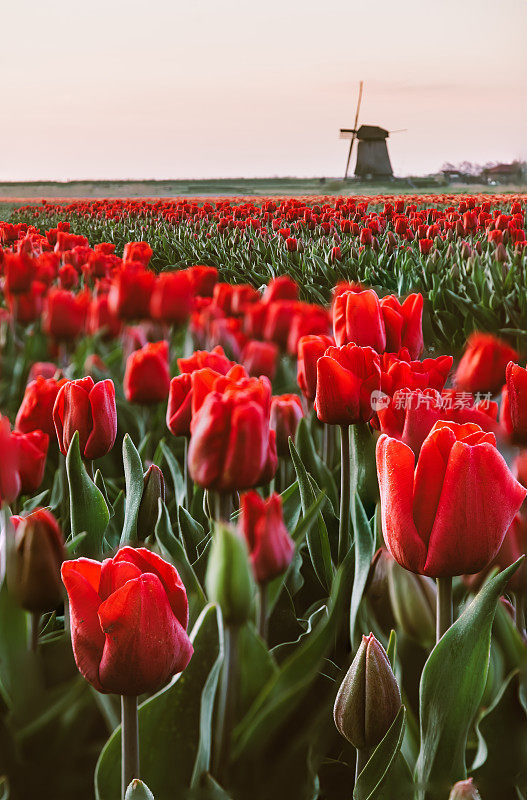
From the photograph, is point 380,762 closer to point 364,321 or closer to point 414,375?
point 414,375

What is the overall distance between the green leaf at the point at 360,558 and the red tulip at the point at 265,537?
0.10 meters

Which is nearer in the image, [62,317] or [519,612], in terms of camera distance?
A: [519,612]

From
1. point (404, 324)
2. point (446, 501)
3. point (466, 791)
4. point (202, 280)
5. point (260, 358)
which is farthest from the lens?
point (202, 280)

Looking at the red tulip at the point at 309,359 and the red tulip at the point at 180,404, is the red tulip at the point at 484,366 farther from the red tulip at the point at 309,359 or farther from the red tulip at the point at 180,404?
the red tulip at the point at 180,404

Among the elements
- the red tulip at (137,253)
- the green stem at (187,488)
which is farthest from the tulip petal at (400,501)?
the red tulip at (137,253)

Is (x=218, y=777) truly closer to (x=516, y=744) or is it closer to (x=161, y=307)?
(x=516, y=744)

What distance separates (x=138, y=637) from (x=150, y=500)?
403 millimetres

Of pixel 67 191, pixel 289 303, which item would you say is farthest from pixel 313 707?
pixel 67 191

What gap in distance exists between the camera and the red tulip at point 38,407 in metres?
1.00

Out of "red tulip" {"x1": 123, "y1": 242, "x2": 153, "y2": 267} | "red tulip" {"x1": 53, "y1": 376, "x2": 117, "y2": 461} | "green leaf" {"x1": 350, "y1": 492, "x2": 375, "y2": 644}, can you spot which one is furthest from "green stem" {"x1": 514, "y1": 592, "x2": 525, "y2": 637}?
"red tulip" {"x1": 123, "y1": 242, "x2": 153, "y2": 267}

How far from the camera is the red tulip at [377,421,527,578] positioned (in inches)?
20.7

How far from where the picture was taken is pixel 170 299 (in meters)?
1.91

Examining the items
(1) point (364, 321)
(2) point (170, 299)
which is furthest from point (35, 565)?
(2) point (170, 299)

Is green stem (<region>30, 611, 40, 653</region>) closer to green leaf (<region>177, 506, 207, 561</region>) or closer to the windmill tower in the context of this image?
green leaf (<region>177, 506, 207, 561</region>)
